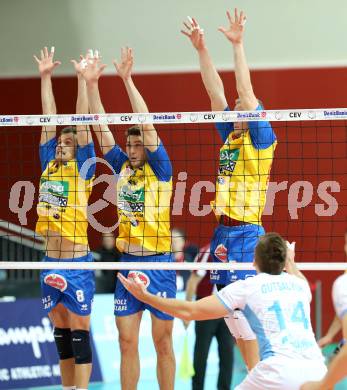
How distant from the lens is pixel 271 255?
6426 millimetres

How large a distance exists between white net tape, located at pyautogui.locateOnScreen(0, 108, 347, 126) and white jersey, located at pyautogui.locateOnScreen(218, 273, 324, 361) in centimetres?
243

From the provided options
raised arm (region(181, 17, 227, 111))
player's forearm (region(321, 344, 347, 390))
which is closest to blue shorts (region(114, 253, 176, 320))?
raised arm (region(181, 17, 227, 111))

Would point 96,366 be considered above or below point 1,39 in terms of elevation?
below

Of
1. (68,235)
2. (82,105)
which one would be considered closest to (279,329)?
(68,235)

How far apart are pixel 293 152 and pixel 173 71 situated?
3.03 metres

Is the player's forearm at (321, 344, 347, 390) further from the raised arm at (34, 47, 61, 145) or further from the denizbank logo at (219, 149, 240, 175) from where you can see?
the raised arm at (34, 47, 61, 145)

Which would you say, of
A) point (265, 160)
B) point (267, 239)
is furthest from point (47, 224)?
point (267, 239)

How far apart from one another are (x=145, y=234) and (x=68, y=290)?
955mm

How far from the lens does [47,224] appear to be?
899cm

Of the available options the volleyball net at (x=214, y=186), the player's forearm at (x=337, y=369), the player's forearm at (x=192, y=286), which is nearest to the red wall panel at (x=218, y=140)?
the volleyball net at (x=214, y=186)

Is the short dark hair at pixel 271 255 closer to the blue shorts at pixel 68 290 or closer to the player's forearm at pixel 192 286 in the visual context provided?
the blue shorts at pixel 68 290

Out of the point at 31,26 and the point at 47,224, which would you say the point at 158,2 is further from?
the point at 47,224

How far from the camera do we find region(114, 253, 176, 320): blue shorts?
8656 millimetres

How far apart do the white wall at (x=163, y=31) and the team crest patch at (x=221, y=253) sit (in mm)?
9263
